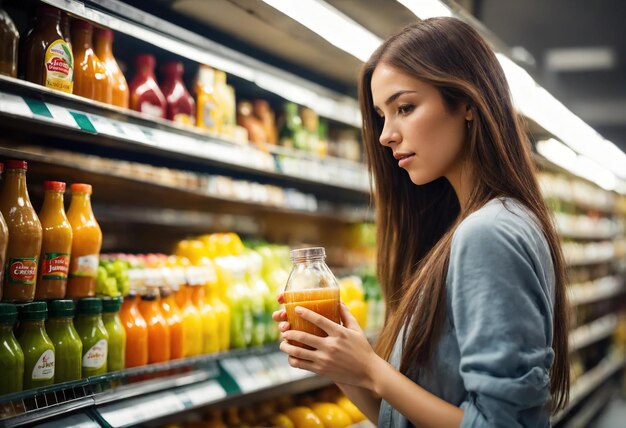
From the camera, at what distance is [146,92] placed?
7.51 ft

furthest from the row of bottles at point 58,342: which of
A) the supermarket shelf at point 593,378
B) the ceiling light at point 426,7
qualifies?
the supermarket shelf at point 593,378

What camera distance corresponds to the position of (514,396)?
3.84ft

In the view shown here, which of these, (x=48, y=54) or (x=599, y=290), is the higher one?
(x=48, y=54)

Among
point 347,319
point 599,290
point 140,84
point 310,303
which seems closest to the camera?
point 310,303

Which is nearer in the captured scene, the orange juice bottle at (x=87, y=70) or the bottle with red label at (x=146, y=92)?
the orange juice bottle at (x=87, y=70)

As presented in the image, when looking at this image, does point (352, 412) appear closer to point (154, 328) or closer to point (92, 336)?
point (154, 328)

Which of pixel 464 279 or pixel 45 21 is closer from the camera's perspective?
pixel 464 279

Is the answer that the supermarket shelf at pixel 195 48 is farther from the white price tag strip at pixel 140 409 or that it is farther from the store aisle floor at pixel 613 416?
the store aisle floor at pixel 613 416

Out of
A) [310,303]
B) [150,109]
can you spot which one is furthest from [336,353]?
[150,109]

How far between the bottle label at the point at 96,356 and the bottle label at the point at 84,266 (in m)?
0.22

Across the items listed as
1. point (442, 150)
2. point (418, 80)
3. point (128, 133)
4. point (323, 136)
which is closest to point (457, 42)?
point (418, 80)

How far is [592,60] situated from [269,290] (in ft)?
19.6

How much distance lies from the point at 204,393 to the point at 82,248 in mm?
714

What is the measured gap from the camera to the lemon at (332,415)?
274cm
